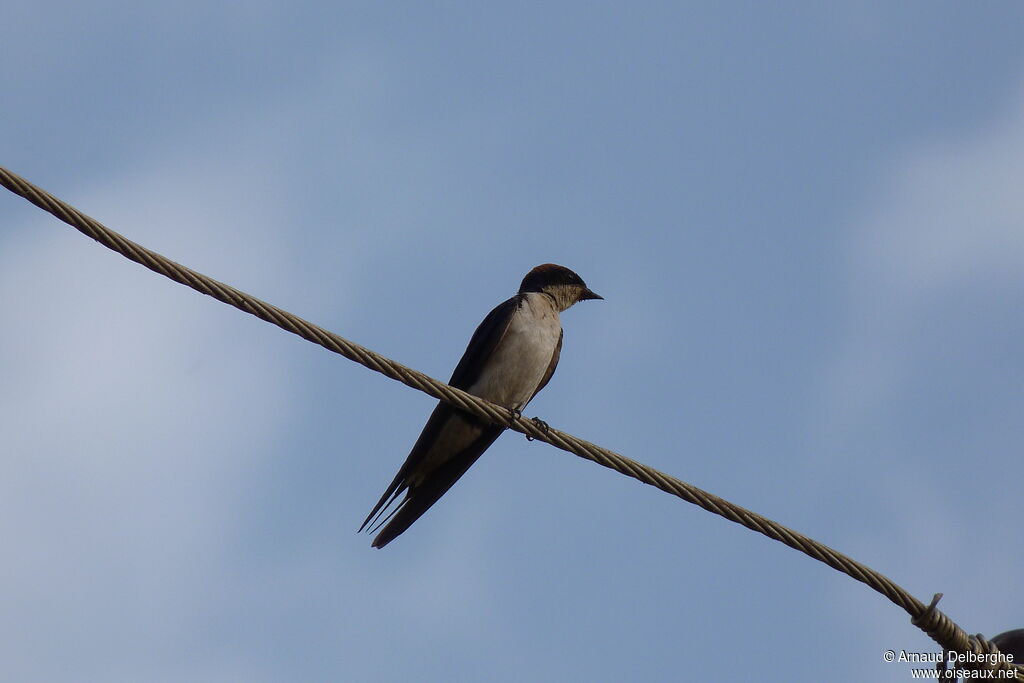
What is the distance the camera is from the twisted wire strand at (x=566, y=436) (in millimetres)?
3756

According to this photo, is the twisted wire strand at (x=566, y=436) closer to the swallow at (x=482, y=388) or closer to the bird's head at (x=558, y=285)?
the swallow at (x=482, y=388)

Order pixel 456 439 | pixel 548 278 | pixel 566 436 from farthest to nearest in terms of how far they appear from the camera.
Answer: pixel 548 278 → pixel 456 439 → pixel 566 436

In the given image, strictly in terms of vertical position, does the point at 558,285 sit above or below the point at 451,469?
above

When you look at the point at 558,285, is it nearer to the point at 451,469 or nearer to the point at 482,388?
the point at 482,388

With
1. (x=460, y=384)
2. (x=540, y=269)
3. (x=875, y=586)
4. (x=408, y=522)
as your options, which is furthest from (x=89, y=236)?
(x=540, y=269)

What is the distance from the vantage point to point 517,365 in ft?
26.0

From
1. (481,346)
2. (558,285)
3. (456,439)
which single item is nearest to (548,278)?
(558,285)

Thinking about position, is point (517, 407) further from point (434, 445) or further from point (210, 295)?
point (210, 295)

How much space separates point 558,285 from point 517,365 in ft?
4.03

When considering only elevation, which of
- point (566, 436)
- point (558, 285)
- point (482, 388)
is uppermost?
point (558, 285)

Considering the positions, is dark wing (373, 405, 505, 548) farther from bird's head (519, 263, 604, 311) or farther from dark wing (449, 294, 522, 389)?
bird's head (519, 263, 604, 311)

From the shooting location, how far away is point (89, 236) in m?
3.77

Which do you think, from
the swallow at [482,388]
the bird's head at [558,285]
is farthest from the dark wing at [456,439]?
the bird's head at [558,285]

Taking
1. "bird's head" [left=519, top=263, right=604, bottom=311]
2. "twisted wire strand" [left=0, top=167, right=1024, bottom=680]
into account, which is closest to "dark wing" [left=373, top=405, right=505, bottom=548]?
"bird's head" [left=519, top=263, right=604, bottom=311]
